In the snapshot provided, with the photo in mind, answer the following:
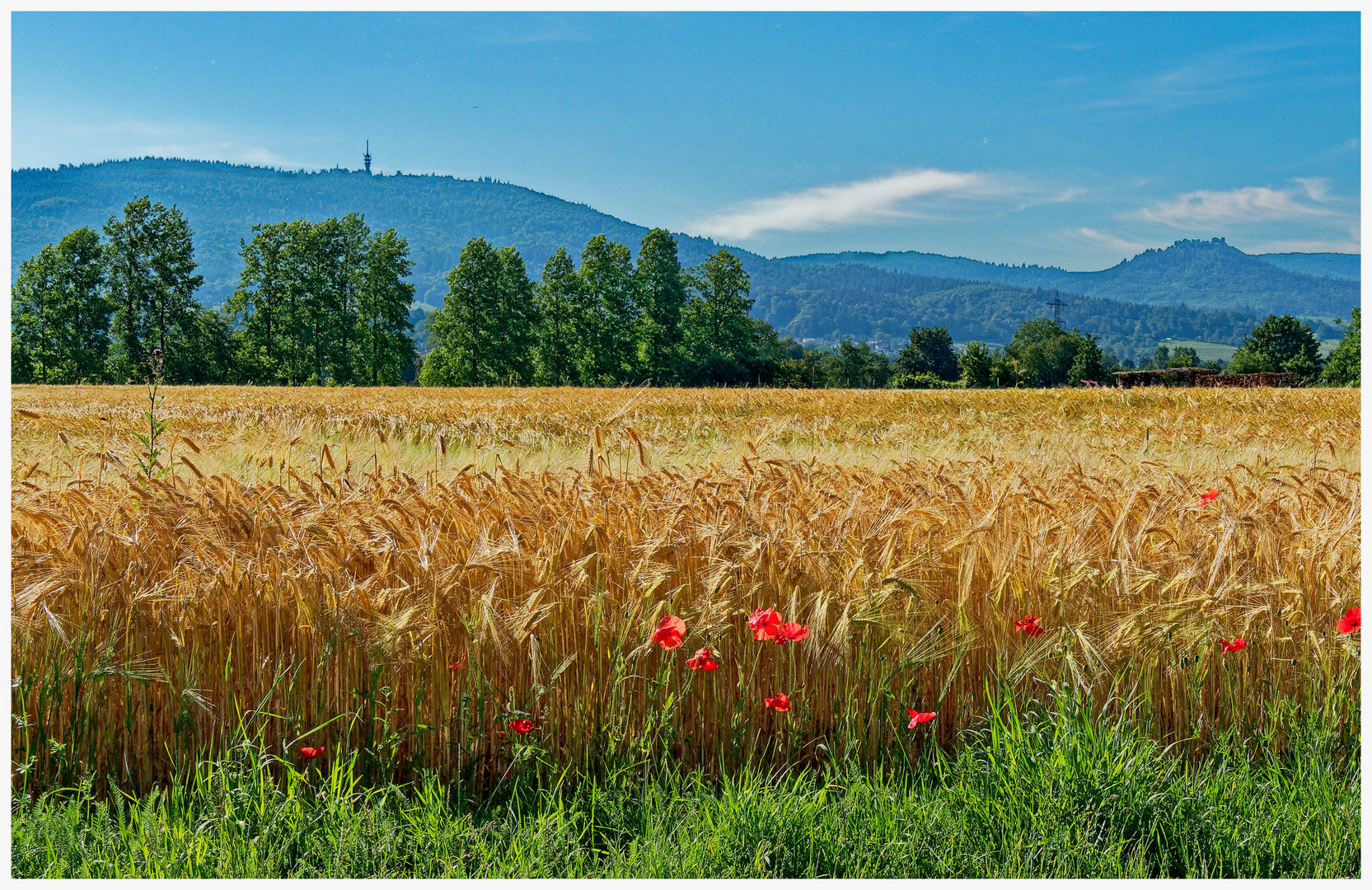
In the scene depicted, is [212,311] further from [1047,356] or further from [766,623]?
[1047,356]

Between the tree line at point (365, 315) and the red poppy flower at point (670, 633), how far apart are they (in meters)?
48.5

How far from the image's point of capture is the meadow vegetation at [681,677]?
219cm

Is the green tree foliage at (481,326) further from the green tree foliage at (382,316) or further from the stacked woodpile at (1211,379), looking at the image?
the stacked woodpile at (1211,379)

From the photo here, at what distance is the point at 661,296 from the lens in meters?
62.7

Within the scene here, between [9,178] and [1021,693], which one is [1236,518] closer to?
[1021,693]

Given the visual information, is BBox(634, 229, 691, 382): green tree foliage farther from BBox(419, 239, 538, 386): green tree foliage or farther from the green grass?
the green grass

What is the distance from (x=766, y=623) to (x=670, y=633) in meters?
0.28

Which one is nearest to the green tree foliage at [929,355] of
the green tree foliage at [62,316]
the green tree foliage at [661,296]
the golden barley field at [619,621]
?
the green tree foliage at [661,296]

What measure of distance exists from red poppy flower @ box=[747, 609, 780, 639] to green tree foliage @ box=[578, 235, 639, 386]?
58.5m

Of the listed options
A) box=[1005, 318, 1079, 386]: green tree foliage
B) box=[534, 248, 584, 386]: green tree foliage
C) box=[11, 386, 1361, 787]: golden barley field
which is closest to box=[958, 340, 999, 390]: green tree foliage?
box=[1005, 318, 1079, 386]: green tree foliage

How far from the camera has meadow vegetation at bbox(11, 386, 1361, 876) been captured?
219 cm

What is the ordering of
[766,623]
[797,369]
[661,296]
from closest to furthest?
[766,623] < [661,296] < [797,369]

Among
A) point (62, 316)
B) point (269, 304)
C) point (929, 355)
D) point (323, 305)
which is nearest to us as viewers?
point (62, 316)

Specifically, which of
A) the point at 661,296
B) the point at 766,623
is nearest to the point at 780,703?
the point at 766,623
